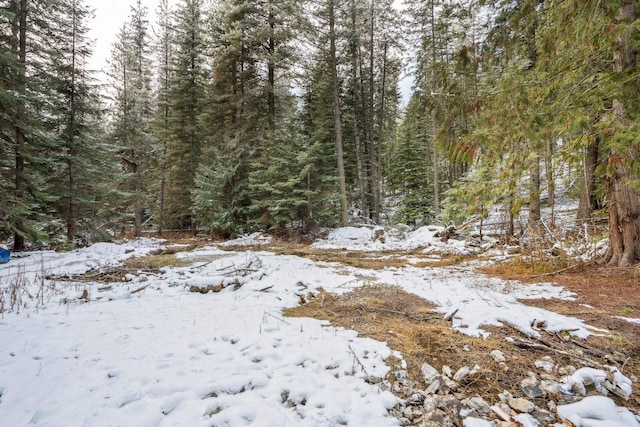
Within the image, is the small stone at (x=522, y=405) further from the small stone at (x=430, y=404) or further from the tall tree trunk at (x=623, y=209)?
the tall tree trunk at (x=623, y=209)

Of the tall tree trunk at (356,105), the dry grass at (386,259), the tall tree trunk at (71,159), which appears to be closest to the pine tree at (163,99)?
the tall tree trunk at (71,159)


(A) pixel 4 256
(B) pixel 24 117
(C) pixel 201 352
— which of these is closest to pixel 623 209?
(C) pixel 201 352

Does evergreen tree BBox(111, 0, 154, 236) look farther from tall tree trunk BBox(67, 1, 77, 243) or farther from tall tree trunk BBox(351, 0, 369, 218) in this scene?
tall tree trunk BBox(351, 0, 369, 218)

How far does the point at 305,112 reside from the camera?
16.0 m

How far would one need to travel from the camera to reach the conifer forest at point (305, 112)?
446 centimetres

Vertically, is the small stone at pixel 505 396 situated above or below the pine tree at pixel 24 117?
below

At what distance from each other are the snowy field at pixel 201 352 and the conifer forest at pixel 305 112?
8.60 ft

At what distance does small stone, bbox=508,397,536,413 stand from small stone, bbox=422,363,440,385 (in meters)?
0.51

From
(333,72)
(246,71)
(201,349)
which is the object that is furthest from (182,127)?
(201,349)

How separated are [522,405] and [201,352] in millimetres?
2644

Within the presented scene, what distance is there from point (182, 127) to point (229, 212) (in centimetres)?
787

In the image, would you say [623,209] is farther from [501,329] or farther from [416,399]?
[416,399]

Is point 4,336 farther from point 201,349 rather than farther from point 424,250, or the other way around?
point 424,250

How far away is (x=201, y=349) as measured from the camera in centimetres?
282
